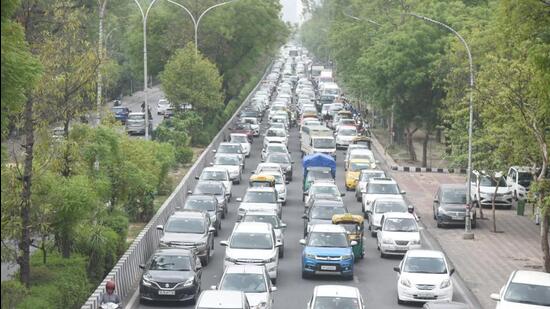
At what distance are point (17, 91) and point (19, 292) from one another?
13.3 ft

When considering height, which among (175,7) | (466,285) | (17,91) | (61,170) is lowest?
(466,285)

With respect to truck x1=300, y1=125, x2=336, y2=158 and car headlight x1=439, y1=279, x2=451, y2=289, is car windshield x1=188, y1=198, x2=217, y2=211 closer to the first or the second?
car headlight x1=439, y1=279, x2=451, y2=289

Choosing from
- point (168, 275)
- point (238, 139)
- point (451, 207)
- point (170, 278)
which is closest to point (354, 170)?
point (451, 207)

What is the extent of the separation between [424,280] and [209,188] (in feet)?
56.9

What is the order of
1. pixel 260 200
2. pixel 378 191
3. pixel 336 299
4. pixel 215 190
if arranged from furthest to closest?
pixel 378 191 → pixel 215 190 → pixel 260 200 → pixel 336 299

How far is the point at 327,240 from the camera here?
33.6m

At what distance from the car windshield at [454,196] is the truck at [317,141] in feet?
64.4

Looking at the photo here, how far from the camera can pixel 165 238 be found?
34406mm

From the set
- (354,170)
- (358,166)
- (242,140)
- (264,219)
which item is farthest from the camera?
(242,140)

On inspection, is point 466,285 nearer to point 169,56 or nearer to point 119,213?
point 119,213

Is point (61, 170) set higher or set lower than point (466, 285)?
higher

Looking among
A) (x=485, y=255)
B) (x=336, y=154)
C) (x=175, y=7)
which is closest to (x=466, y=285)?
(x=485, y=255)

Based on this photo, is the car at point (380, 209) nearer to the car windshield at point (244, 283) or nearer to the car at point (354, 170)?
the car at point (354, 170)

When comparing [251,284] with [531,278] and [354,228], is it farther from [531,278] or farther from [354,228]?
[354,228]
